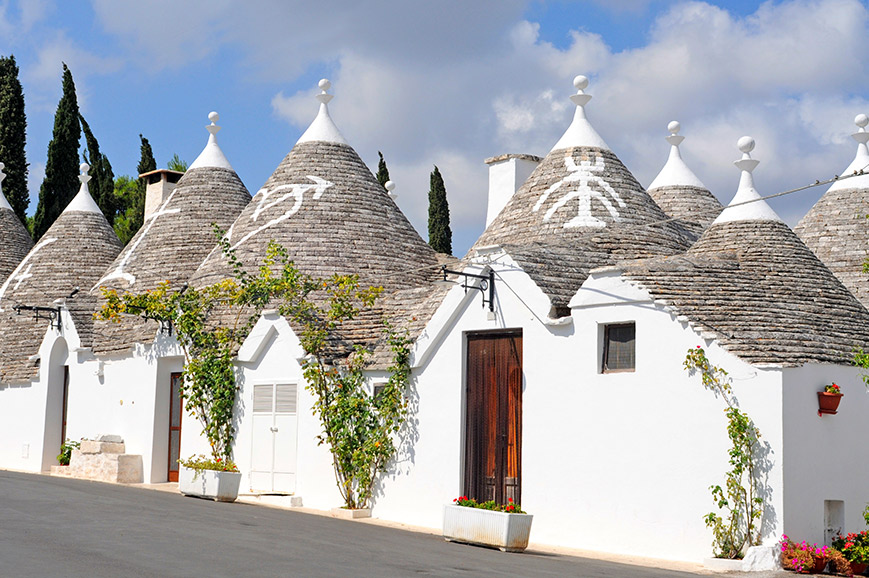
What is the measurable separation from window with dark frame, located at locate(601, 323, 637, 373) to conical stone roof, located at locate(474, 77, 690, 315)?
270 centimetres

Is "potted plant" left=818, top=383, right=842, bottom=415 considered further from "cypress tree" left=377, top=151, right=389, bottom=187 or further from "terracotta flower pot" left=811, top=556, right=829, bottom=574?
"cypress tree" left=377, top=151, right=389, bottom=187

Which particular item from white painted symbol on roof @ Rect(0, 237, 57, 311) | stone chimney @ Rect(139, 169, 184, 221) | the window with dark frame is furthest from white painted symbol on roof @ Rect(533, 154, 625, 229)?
white painted symbol on roof @ Rect(0, 237, 57, 311)

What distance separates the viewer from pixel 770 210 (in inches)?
683

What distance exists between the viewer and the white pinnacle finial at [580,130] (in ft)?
74.0

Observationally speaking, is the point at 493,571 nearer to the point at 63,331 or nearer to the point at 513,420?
the point at 513,420

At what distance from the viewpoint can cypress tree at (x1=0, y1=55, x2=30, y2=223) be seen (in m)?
41.1

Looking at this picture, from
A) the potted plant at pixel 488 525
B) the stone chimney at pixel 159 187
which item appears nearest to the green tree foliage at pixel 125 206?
the stone chimney at pixel 159 187

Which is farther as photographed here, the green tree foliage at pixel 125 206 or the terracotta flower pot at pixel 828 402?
the green tree foliage at pixel 125 206

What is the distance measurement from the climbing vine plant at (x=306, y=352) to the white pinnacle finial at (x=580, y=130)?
18.3 ft

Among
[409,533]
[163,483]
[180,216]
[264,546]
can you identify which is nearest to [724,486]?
[409,533]

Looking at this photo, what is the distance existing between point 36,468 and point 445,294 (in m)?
14.3

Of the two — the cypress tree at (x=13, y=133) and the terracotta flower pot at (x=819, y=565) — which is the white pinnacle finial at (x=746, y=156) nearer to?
the terracotta flower pot at (x=819, y=565)

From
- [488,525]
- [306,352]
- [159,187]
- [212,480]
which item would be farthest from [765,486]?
[159,187]

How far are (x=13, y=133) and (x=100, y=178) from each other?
7.35 metres
